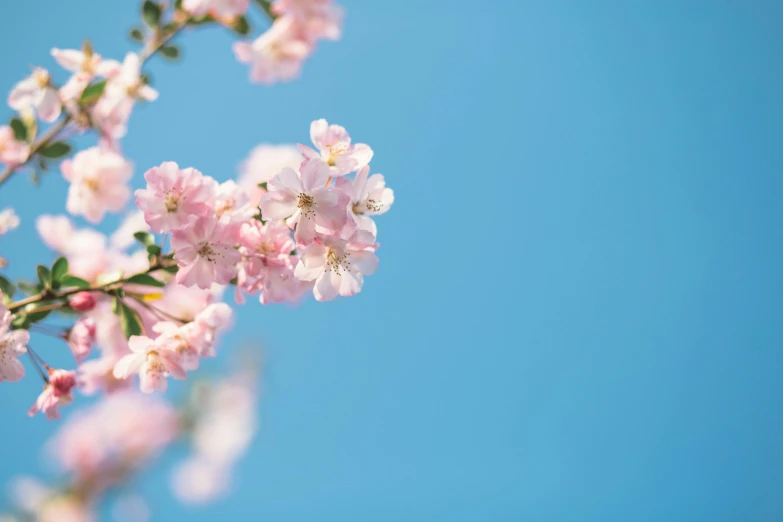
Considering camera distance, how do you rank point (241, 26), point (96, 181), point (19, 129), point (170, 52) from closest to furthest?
point (19, 129), point (96, 181), point (170, 52), point (241, 26)

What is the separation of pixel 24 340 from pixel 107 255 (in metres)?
0.64

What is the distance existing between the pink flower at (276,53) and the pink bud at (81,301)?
119cm

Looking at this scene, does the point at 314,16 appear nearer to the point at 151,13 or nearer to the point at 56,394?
the point at 151,13

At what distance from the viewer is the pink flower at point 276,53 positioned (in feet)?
6.91

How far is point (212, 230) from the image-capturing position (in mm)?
1112

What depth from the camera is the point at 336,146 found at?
1.18 metres

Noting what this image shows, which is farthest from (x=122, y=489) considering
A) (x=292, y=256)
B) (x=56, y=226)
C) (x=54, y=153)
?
(x=292, y=256)

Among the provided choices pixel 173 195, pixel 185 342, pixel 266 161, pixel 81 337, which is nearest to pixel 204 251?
pixel 173 195

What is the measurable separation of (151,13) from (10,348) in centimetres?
120

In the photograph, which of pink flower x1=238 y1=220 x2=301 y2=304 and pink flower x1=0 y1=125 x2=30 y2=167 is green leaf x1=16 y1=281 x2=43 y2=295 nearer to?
pink flower x1=0 y1=125 x2=30 y2=167

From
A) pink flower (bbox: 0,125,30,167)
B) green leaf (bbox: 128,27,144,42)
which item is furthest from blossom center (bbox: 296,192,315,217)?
green leaf (bbox: 128,27,144,42)

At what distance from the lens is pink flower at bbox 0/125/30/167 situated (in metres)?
1.69

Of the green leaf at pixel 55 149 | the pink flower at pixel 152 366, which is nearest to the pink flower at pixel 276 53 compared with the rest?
the green leaf at pixel 55 149

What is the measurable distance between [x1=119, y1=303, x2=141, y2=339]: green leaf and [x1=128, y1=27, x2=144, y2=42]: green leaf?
41.6 inches
